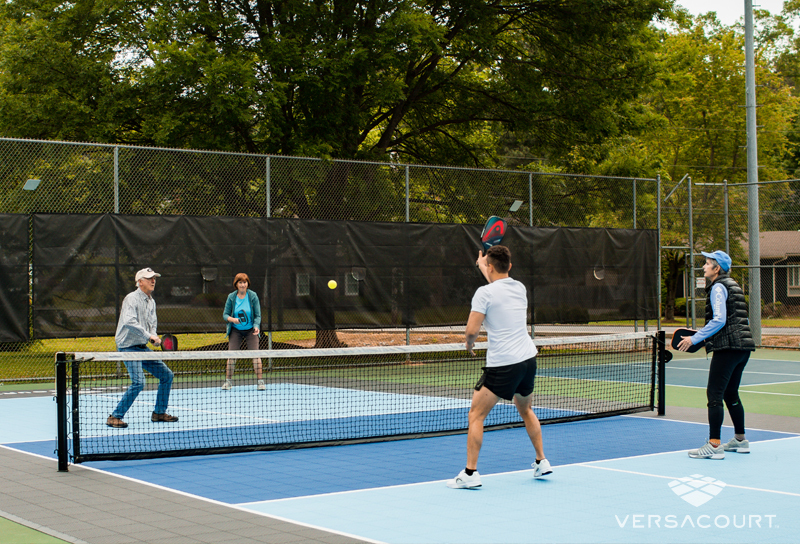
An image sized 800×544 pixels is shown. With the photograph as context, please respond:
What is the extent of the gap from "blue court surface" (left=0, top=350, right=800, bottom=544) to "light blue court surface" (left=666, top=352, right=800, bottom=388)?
4.91 meters

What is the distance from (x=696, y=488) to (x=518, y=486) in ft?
4.10

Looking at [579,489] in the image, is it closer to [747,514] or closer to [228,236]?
[747,514]

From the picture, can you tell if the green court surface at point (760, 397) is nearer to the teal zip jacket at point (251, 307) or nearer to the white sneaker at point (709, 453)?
the white sneaker at point (709, 453)

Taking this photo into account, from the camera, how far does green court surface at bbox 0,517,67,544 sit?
4875 millimetres

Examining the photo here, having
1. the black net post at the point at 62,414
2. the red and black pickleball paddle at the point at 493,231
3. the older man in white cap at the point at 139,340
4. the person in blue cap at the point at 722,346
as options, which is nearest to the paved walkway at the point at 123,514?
the black net post at the point at 62,414

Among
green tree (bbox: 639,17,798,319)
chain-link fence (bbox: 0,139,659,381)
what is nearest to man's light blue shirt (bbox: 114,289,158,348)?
chain-link fence (bbox: 0,139,659,381)

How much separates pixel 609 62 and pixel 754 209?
477 centimetres

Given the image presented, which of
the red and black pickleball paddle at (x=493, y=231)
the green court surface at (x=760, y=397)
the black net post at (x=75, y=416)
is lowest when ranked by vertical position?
the green court surface at (x=760, y=397)

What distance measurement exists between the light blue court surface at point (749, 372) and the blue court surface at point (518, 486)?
193 inches

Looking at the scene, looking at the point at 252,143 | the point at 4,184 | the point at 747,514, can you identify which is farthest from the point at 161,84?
the point at 747,514

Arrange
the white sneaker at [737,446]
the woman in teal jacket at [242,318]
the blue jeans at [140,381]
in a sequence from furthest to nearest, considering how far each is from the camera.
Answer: the woman in teal jacket at [242,318] < the blue jeans at [140,381] < the white sneaker at [737,446]

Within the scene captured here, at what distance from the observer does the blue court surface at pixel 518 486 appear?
505 centimetres

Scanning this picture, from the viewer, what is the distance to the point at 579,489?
6105 millimetres

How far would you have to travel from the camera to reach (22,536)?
498 centimetres
